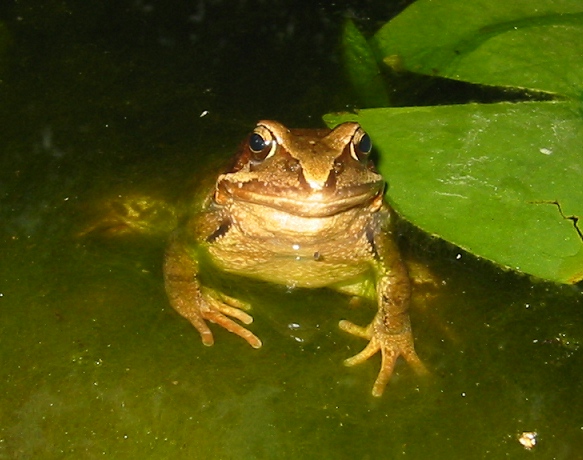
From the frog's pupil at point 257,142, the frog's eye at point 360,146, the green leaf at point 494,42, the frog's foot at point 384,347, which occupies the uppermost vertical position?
the frog's pupil at point 257,142

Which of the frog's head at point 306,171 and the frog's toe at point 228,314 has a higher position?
the frog's head at point 306,171

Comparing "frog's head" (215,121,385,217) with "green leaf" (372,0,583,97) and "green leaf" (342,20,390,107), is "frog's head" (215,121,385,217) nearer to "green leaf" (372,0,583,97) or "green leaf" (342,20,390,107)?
"green leaf" (372,0,583,97)

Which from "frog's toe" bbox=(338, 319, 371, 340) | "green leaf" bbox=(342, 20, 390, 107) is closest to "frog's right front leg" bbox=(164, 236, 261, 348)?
"frog's toe" bbox=(338, 319, 371, 340)

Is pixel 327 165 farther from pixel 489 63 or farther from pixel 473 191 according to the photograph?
pixel 489 63

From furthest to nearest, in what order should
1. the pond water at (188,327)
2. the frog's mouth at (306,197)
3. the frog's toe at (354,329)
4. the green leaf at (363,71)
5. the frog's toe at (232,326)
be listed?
the green leaf at (363,71) → the frog's toe at (354,329) → the frog's toe at (232,326) → the frog's mouth at (306,197) → the pond water at (188,327)

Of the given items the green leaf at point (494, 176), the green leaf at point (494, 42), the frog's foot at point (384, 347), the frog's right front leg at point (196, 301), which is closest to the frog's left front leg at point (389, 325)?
the frog's foot at point (384, 347)

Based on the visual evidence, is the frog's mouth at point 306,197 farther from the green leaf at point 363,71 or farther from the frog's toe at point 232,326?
the green leaf at point 363,71

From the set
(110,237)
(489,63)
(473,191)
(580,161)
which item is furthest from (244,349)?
(489,63)

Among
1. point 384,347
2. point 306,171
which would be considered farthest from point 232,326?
point 306,171
